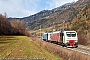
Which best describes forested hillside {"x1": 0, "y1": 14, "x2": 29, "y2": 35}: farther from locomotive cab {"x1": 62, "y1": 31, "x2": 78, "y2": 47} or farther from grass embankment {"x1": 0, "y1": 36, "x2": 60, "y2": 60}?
locomotive cab {"x1": 62, "y1": 31, "x2": 78, "y2": 47}

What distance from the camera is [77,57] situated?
1889 cm

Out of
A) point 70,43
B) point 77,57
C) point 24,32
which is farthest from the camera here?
point 24,32

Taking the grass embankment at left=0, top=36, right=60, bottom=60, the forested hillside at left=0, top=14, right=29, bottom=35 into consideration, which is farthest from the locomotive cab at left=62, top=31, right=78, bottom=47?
the forested hillside at left=0, top=14, right=29, bottom=35

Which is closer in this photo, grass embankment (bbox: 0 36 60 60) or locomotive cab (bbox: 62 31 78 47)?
grass embankment (bbox: 0 36 60 60)

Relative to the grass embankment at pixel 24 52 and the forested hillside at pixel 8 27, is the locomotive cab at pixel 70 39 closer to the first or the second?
the grass embankment at pixel 24 52

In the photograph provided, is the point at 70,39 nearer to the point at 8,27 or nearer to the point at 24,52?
the point at 24,52

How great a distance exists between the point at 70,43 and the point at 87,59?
2777cm

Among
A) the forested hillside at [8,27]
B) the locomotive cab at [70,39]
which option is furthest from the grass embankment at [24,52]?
the forested hillside at [8,27]

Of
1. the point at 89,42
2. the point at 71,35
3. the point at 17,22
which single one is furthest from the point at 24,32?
the point at 71,35

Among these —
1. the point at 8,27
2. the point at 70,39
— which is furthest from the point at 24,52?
the point at 8,27

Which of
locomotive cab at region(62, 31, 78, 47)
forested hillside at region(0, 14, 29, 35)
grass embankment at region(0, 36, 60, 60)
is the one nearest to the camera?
grass embankment at region(0, 36, 60, 60)

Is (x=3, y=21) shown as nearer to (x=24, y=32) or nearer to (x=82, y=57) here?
(x=24, y=32)

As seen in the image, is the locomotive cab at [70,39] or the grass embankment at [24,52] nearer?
the grass embankment at [24,52]

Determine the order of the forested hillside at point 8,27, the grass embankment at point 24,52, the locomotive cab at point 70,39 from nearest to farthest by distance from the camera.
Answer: the grass embankment at point 24,52
the locomotive cab at point 70,39
the forested hillside at point 8,27
